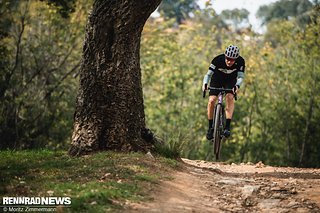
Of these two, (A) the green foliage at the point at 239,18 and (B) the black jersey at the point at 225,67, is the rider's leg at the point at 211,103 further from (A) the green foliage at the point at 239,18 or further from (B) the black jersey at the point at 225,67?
(A) the green foliage at the point at 239,18

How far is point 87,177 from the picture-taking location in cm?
782

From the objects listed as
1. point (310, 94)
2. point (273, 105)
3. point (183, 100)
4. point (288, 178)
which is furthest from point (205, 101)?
point (288, 178)

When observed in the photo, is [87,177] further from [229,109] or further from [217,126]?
[229,109]

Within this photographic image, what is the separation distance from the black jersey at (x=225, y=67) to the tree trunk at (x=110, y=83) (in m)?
1.93

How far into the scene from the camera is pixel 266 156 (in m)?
31.5

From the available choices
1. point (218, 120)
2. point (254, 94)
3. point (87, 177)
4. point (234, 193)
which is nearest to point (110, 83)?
point (218, 120)

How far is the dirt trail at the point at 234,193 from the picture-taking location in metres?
7.05

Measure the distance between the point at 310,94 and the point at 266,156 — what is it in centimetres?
558

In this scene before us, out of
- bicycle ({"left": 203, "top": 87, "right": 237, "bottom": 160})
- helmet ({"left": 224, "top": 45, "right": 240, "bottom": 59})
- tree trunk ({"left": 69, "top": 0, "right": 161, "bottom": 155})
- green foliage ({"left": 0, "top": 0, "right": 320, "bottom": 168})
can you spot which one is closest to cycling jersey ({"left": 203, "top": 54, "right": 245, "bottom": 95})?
bicycle ({"left": 203, "top": 87, "right": 237, "bottom": 160})

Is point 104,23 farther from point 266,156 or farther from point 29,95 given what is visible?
point 266,156

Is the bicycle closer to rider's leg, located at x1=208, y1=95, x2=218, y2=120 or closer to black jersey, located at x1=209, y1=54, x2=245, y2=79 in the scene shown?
rider's leg, located at x1=208, y1=95, x2=218, y2=120

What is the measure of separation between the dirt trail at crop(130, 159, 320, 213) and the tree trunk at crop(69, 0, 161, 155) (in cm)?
158

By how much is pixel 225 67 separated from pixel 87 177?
4541 mm

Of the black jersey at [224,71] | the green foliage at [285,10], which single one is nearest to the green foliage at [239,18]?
the green foliage at [285,10]
